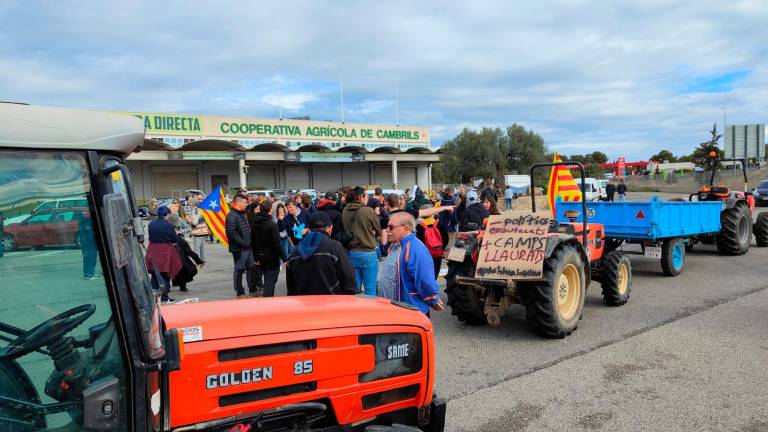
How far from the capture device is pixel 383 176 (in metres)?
54.3

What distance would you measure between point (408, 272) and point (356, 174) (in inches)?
1905

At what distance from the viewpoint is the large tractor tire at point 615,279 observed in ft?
24.2

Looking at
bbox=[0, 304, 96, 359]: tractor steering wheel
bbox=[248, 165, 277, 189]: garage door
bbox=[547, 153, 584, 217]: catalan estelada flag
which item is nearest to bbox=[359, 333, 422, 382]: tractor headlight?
bbox=[0, 304, 96, 359]: tractor steering wheel

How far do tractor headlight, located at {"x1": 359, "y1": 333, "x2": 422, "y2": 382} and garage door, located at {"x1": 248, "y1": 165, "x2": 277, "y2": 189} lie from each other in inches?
1760

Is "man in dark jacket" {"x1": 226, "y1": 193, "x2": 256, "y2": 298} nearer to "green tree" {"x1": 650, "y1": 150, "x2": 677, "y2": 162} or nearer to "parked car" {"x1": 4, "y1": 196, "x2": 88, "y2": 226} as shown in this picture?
"parked car" {"x1": 4, "y1": 196, "x2": 88, "y2": 226}

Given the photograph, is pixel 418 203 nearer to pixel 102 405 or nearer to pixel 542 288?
pixel 542 288

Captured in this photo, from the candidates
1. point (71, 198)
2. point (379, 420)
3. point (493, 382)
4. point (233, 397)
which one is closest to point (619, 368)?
point (493, 382)

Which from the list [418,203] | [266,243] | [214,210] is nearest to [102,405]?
[266,243]

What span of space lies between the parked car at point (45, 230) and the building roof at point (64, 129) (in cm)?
24

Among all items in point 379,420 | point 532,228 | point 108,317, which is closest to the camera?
point 108,317

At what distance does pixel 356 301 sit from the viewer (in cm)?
310

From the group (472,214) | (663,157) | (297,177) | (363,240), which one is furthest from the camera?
(663,157)

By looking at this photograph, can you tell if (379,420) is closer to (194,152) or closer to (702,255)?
(702,255)

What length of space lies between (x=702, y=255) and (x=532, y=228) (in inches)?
310
